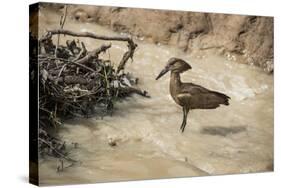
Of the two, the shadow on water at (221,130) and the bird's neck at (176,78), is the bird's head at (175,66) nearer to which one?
the bird's neck at (176,78)

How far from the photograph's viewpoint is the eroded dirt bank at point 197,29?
6.91 m

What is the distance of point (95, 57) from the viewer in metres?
6.77

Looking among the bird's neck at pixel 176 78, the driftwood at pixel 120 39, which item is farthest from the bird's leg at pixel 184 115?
the driftwood at pixel 120 39

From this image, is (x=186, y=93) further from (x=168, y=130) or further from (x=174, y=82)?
(x=168, y=130)

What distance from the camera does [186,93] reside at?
7227 millimetres

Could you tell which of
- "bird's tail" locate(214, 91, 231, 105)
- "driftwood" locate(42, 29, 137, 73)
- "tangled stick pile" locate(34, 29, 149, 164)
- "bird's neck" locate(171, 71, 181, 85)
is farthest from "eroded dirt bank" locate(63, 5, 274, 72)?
"bird's tail" locate(214, 91, 231, 105)

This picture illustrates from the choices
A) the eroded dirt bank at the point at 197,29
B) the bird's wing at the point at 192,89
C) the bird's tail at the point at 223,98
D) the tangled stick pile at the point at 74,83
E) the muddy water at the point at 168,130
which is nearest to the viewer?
the tangled stick pile at the point at 74,83

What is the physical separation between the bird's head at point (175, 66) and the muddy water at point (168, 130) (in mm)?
50

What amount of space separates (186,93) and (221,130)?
598 mm

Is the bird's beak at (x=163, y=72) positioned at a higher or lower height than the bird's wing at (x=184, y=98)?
higher

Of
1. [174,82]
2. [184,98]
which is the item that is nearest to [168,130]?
[184,98]

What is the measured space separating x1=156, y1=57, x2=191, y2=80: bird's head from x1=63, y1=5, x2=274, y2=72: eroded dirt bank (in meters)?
0.17

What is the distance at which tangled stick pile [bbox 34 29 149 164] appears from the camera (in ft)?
21.3

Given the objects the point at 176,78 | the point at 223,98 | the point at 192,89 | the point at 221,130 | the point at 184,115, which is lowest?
the point at 221,130
